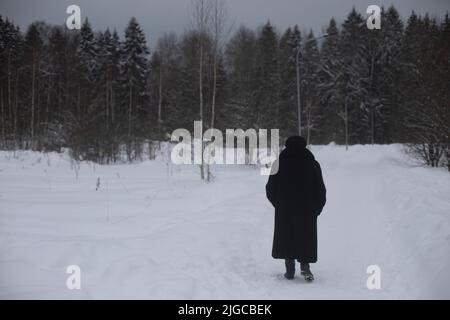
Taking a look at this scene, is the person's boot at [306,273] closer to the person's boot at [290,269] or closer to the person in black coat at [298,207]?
the person in black coat at [298,207]

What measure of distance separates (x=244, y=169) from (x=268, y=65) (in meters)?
24.9

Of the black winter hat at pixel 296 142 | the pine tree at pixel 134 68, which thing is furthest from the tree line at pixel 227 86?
the black winter hat at pixel 296 142

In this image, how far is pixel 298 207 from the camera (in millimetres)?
6414

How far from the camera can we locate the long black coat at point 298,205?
20.9 ft

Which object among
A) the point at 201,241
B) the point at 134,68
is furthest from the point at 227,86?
the point at 201,241

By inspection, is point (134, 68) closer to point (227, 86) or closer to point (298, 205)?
point (227, 86)

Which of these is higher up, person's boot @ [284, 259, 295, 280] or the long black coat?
the long black coat

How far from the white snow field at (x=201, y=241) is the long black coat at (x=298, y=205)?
1.52 feet

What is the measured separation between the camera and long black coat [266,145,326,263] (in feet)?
20.9

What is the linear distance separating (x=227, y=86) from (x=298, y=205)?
118 ft

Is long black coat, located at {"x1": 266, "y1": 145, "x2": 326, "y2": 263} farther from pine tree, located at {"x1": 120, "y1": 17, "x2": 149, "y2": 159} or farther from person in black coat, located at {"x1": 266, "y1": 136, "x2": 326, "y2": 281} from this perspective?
pine tree, located at {"x1": 120, "y1": 17, "x2": 149, "y2": 159}

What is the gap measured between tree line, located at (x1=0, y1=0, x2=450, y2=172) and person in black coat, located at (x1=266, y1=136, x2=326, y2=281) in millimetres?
12733

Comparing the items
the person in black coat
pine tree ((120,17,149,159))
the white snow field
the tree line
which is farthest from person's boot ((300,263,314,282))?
pine tree ((120,17,149,159))

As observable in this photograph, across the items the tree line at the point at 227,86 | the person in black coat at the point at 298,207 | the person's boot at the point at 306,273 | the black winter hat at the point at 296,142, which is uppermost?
the tree line at the point at 227,86
